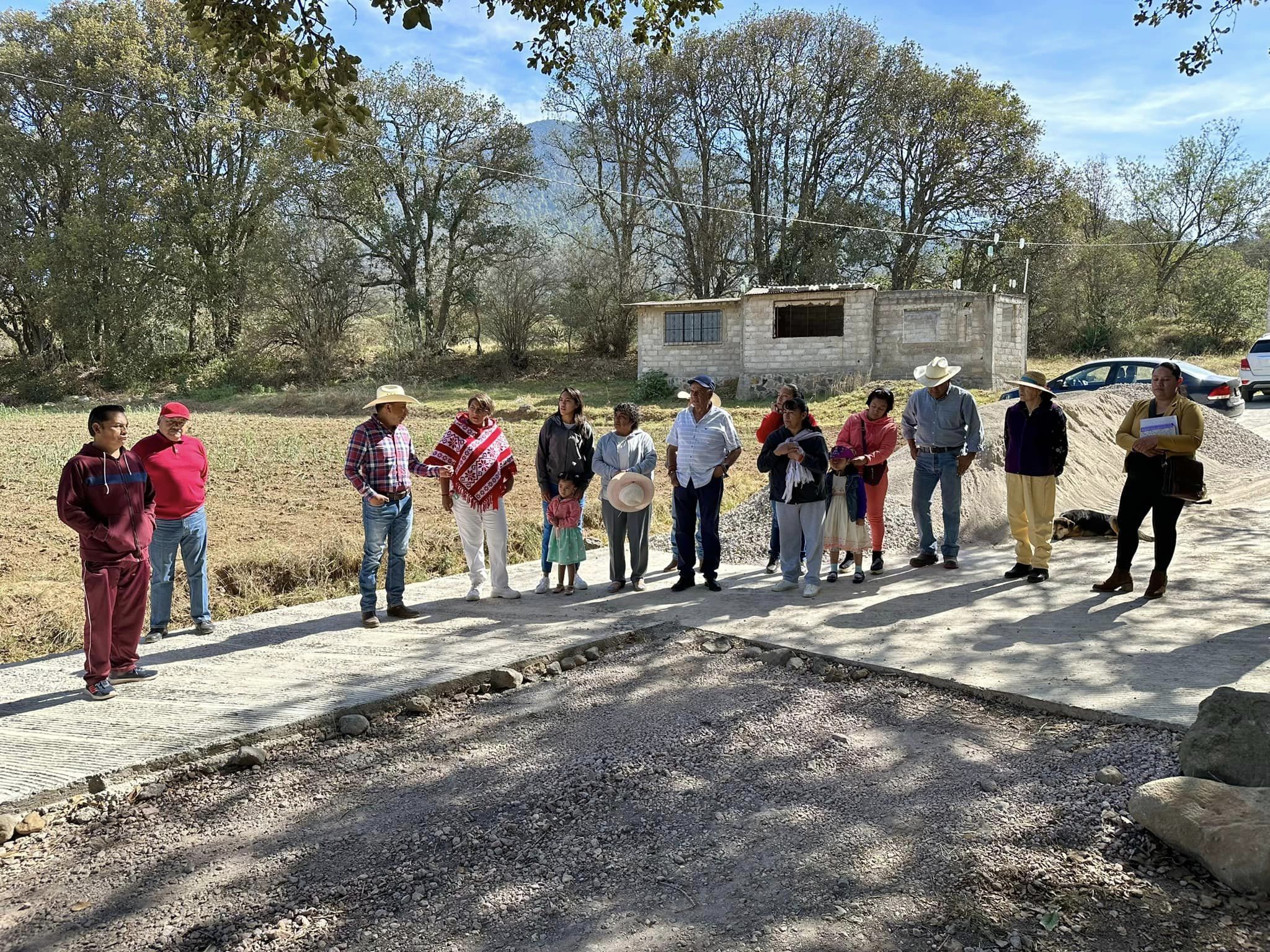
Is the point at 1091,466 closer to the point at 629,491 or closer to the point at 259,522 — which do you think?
the point at 629,491

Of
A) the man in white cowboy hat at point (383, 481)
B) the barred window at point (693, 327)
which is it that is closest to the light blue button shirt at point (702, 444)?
the man in white cowboy hat at point (383, 481)

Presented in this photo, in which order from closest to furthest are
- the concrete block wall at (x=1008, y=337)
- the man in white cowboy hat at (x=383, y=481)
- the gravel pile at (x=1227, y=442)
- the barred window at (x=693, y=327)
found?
the man in white cowboy hat at (x=383, y=481) < the gravel pile at (x=1227, y=442) < the concrete block wall at (x=1008, y=337) < the barred window at (x=693, y=327)

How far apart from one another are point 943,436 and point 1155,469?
64.1 inches

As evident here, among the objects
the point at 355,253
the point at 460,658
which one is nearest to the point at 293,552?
the point at 460,658

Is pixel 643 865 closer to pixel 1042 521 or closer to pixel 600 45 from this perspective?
pixel 1042 521

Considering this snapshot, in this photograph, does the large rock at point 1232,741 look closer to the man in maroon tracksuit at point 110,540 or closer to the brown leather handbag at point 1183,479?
the brown leather handbag at point 1183,479

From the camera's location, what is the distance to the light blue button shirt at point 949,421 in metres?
7.57

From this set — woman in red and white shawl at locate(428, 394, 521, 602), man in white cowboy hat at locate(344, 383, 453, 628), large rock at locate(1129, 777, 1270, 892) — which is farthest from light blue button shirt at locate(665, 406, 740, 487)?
large rock at locate(1129, 777, 1270, 892)

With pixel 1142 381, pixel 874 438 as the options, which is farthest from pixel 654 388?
pixel 874 438

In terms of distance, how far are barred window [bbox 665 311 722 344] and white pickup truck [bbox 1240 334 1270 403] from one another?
1472cm

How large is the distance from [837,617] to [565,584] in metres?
2.44

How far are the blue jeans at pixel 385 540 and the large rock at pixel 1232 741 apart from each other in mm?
4972

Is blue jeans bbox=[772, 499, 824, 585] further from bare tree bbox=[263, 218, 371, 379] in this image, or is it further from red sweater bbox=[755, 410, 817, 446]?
bare tree bbox=[263, 218, 371, 379]

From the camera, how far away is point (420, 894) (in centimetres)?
317
